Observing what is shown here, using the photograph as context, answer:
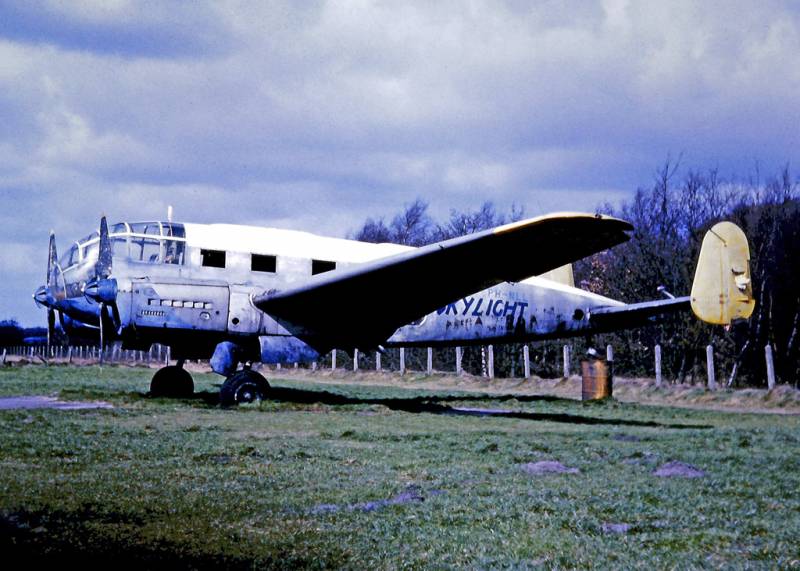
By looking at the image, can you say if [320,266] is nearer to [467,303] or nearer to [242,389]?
[242,389]

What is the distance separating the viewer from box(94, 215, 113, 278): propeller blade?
1408 centimetres

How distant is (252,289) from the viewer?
14734 mm

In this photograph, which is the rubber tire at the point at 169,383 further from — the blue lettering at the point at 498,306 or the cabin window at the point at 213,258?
the blue lettering at the point at 498,306

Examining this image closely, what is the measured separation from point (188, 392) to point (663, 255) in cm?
2134

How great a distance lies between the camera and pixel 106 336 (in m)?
14.5

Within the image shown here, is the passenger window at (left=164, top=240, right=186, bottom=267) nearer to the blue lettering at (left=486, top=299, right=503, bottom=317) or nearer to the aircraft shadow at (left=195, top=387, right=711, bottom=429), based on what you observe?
the aircraft shadow at (left=195, top=387, right=711, bottom=429)

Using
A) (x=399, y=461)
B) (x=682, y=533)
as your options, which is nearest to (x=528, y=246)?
(x=399, y=461)

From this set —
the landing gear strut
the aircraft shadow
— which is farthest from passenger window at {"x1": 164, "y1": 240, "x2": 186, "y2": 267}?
the aircraft shadow

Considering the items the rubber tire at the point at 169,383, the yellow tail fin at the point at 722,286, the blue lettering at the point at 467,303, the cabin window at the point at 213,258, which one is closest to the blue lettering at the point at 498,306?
the blue lettering at the point at 467,303

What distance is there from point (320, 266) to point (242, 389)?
2.87 meters

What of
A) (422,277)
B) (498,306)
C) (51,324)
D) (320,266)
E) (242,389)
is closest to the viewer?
(422,277)

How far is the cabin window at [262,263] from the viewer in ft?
49.4

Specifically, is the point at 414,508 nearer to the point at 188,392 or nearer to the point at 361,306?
the point at 361,306

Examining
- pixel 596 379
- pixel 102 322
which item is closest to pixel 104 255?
pixel 102 322
